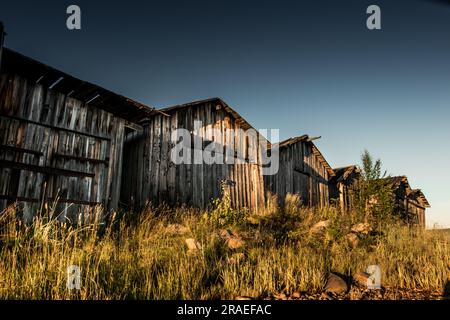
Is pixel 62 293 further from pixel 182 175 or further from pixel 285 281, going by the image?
pixel 182 175

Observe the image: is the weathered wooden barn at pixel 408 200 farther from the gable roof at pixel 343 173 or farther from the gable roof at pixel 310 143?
the gable roof at pixel 310 143

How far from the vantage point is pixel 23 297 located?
3.79 meters

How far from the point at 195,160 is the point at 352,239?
7.00m

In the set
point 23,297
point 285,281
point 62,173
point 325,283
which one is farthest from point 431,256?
point 62,173

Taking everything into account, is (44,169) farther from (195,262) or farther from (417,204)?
(417,204)

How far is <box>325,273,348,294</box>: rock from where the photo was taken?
15.6 feet

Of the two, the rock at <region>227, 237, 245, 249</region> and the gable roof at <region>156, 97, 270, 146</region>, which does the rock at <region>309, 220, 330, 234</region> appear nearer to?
the rock at <region>227, 237, 245, 249</region>

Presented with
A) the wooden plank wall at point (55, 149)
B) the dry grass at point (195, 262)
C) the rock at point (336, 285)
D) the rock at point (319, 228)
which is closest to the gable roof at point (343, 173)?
the dry grass at point (195, 262)

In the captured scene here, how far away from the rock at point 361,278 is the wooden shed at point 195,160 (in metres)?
8.00

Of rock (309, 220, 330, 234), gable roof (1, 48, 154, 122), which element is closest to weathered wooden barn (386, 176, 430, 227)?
rock (309, 220, 330, 234)

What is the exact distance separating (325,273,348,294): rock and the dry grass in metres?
0.12

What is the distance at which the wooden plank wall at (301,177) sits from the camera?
18484mm

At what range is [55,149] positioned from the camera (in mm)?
8953
